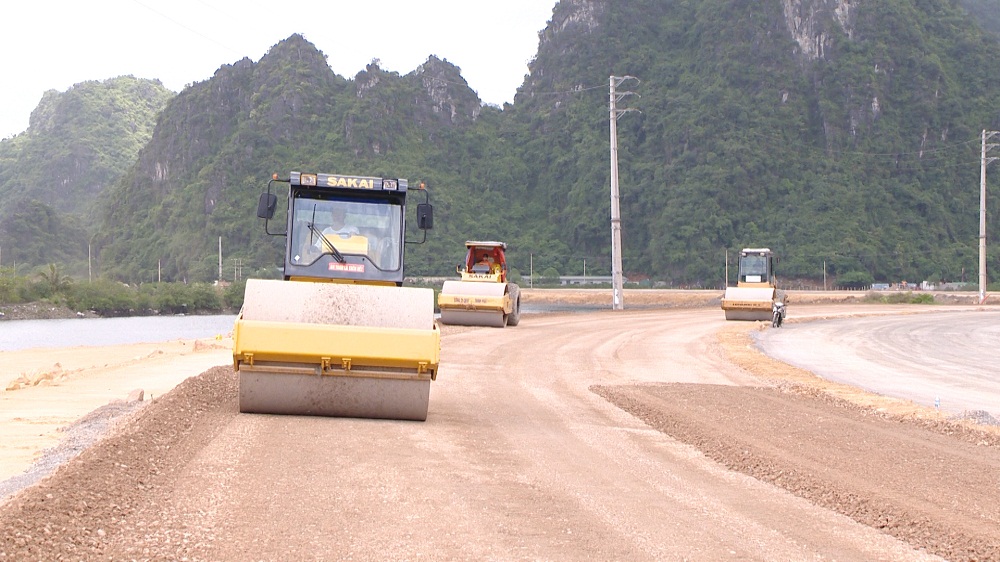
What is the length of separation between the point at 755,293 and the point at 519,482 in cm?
3879

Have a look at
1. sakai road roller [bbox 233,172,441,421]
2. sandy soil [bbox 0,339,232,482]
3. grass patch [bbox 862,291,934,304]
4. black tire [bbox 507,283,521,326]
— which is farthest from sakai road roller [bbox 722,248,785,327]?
grass patch [bbox 862,291,934,304]

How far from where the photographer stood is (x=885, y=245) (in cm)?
11069

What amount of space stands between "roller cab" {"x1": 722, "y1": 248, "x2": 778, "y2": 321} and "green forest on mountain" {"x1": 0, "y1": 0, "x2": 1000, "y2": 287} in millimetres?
54854

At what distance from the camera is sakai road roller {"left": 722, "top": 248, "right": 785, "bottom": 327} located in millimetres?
46000

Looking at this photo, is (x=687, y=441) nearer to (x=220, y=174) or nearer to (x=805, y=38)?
(x=220, y=174)

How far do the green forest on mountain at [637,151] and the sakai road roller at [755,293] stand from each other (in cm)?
5488

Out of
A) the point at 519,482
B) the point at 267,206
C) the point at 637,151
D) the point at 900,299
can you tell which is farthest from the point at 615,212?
the point at 637,151

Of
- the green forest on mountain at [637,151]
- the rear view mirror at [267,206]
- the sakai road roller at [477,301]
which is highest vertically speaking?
the green forest on mountain at [637,151]

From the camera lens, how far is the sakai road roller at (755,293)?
46.0m

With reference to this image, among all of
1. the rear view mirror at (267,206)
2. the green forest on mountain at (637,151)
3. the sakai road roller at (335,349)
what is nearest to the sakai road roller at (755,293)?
the rear view mirror at (267,206)

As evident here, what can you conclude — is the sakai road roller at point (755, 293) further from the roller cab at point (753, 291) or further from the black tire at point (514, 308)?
the black tire at point (514, 308)

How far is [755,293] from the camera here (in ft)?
152

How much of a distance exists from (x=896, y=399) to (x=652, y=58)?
128 metres

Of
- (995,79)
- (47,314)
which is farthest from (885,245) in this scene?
(47,314)
